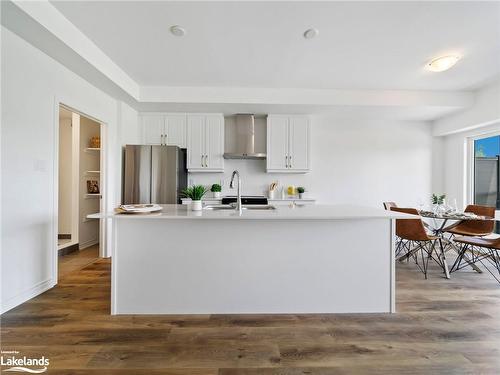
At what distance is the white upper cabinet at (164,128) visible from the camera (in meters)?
4.27

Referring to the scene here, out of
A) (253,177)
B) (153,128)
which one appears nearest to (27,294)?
(153,128)

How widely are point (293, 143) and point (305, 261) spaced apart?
2.72 metres

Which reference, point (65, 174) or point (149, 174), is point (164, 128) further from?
point (65, 174)

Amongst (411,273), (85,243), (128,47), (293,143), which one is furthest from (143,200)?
(411,273)

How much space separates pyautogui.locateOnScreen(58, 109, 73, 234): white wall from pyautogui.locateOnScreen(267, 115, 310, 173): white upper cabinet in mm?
3605

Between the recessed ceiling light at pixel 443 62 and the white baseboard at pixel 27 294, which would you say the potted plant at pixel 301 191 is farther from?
the white baseboard at pixel 27 294


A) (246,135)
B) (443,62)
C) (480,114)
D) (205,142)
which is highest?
(443,62)

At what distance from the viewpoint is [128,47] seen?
2674mm

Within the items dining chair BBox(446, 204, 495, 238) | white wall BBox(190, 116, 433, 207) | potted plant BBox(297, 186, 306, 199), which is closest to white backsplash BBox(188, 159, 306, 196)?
white wall BBox(190, 116, 433, 207)

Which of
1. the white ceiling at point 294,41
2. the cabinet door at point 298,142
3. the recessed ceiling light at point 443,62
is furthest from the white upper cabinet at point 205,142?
the recessed ceiling light at point 443,62

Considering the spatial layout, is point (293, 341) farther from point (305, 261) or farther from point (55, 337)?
point (55, 337)

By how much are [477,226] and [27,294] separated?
18.3 feet

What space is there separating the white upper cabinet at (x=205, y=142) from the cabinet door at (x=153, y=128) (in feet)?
1.61

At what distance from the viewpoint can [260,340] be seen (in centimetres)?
172
